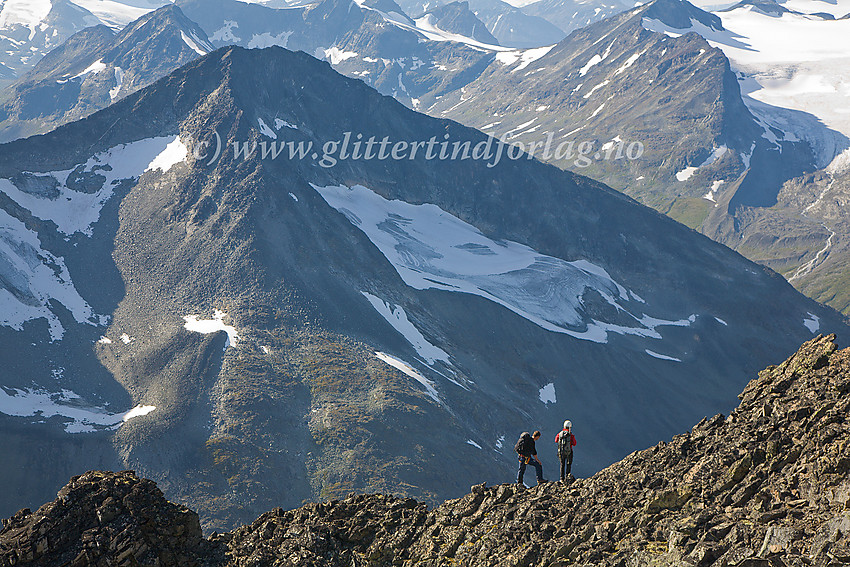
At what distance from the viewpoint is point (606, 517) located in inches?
922

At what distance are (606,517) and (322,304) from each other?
3027 inches

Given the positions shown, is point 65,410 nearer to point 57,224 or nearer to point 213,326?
point 213,326

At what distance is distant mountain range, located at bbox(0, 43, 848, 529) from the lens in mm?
74000

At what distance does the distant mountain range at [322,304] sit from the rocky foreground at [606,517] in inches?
1639

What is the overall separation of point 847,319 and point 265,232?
490ft

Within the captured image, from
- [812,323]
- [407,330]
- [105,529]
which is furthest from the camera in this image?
[812,323]

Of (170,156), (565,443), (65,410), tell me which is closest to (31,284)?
(65,410)

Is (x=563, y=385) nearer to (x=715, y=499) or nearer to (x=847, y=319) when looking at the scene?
(x=715, y=499)

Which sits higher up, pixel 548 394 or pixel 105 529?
pixel 105 529

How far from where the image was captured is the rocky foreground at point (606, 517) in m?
19.2

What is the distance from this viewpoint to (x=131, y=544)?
23.2 meters

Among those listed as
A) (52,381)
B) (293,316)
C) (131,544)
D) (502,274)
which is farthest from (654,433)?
(131,544)

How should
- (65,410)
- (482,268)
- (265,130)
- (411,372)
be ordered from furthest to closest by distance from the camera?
1. (482,268)
2. (265,130)
3. (411,372)
4. (65,410)

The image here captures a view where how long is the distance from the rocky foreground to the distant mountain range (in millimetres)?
41623
